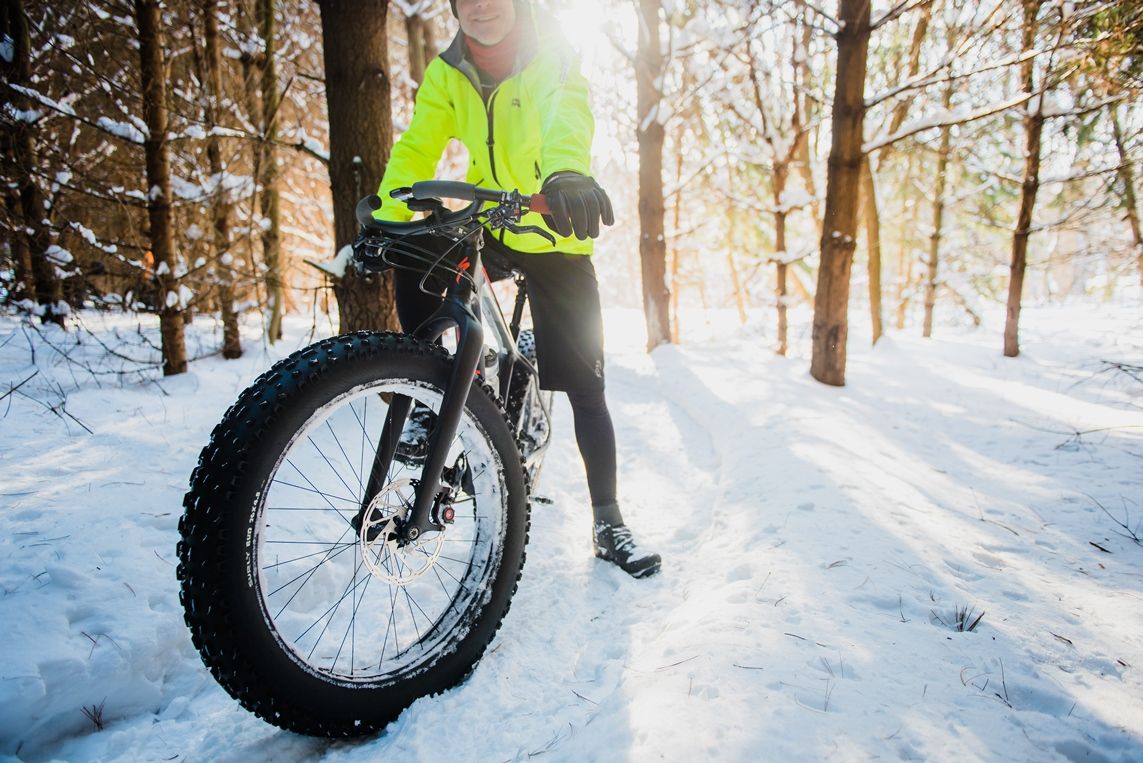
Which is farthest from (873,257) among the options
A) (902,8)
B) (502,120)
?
(502,120)

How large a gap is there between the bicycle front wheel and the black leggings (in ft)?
2.27

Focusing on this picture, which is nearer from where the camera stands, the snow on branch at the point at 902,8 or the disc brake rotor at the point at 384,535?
the disc brake rotor at the point at 384,535

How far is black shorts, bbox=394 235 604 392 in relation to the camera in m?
2.17

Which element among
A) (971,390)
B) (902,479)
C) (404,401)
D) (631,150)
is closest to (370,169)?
(404,401)

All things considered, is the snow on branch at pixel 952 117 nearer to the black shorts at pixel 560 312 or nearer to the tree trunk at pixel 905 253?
the black shorts at pixel 560 312

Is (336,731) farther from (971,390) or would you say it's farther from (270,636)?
(971,390)

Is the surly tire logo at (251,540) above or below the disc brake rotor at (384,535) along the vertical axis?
above

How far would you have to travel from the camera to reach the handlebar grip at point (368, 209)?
1703 mm

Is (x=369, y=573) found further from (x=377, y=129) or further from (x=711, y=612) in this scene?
(x=377, y=129)

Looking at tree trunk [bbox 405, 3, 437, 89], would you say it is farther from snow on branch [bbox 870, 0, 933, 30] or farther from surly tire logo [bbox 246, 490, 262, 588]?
surly tire logo [bbox 246, 490, 262, 588]

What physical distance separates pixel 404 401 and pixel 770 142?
862 cm

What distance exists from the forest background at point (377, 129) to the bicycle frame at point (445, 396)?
201 cm

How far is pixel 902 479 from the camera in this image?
3.15 m

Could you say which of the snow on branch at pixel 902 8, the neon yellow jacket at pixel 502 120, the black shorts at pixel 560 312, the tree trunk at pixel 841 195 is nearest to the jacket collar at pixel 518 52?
the neon yellow jacket at pixel 502 120
